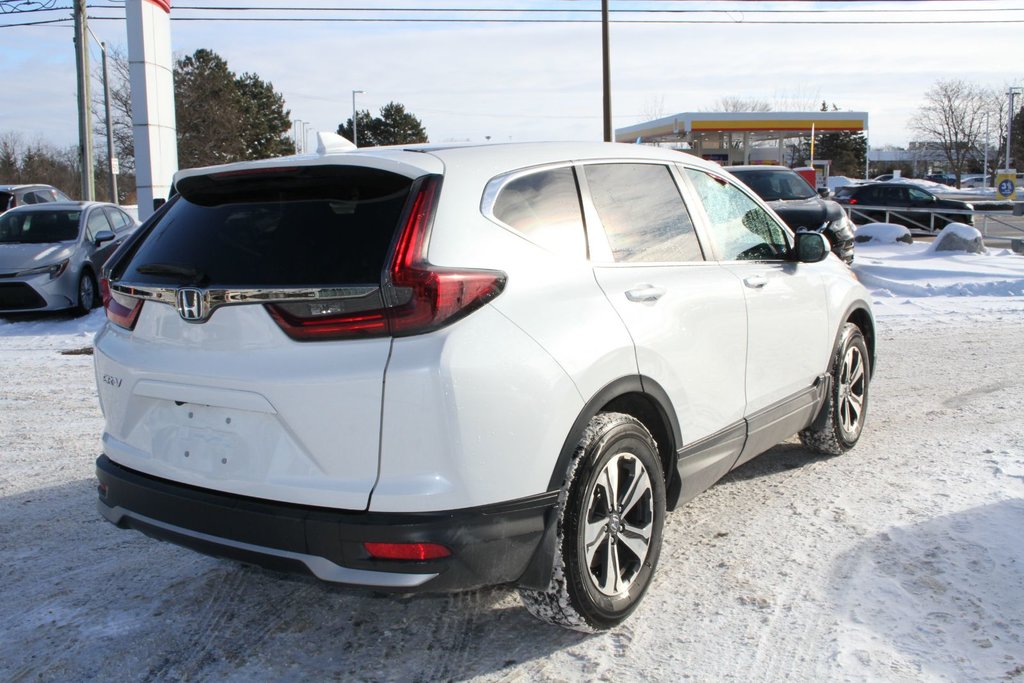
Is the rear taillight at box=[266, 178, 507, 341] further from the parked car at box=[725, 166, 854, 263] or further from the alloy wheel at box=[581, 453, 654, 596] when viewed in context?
the parked car at box=[725, 166, 854, 263]

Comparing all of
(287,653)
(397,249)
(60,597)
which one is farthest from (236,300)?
(60,597)

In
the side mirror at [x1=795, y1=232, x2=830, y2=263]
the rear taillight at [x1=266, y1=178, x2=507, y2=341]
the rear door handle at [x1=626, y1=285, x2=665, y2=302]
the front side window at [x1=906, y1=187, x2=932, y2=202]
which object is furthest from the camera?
the front side window at [x1=906, y1=187, x2=932, y2=202]

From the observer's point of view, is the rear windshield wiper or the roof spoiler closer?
the rear windshield wiper

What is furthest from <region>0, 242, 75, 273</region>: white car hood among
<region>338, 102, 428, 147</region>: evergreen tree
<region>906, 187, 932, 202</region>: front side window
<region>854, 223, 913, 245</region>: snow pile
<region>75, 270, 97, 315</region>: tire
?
<region>338, 102, 428, 147</region>: evergreen tree

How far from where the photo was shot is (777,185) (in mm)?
16156

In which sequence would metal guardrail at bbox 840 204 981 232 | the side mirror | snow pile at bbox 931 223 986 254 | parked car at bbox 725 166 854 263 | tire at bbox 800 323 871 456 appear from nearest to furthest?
the side mirror, tire at bbox 800 323 871 456, parked car at bbox 725 166 854 263, snow pile at bbox 931 223 986 254, metal guardrail at bbox 840 204 981 232

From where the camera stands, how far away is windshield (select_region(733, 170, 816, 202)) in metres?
16.0

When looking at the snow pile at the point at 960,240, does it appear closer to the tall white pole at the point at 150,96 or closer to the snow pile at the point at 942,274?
the snow pile at the point at 942,274

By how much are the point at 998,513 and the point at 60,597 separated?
4330 mm

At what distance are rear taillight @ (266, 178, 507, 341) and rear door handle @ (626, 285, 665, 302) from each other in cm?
83

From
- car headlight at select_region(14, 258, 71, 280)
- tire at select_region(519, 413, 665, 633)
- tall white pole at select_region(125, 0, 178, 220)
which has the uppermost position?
tall white pole at select_region(125, 0, 178, 220)

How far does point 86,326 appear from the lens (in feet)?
38.4

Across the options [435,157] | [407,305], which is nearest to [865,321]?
[435,157]

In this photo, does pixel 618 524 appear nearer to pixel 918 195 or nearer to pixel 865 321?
pixel 865 321
